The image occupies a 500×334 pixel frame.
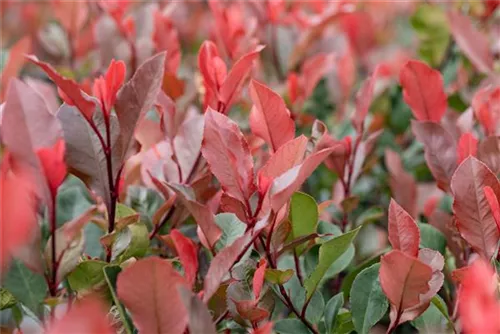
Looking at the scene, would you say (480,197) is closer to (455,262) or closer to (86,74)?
(455,262)

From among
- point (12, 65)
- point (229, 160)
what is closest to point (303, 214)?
point (229, 160)

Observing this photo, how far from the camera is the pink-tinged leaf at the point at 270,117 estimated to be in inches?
39.9

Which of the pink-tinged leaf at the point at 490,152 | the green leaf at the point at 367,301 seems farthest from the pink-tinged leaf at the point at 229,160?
the pink-tinged leaf at the point at 490,152

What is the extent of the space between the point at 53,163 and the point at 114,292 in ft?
0.57

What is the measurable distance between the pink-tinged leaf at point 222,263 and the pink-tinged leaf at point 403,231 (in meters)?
0.18

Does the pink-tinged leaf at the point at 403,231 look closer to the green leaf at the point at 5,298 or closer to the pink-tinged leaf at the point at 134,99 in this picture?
the pink-tinged leaf at the point at 134,99

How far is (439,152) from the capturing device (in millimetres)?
1192

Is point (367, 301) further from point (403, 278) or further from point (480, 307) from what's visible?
point (480, 307)

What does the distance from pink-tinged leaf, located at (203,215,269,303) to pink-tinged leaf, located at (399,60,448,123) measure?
0.47 meters

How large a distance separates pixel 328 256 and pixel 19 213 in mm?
439

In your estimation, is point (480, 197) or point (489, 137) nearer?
point (480, 197)

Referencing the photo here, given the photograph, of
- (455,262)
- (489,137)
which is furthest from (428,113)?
(455,262)

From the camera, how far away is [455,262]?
3.99ft

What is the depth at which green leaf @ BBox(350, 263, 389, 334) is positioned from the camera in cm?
100
